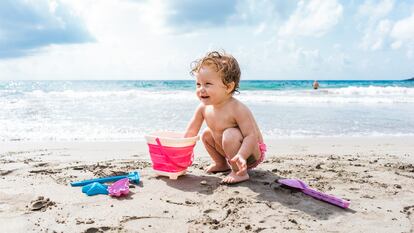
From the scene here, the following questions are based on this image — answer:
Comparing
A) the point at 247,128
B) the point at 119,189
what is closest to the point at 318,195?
the point at 247,128

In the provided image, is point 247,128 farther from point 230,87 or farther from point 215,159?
point 215,159

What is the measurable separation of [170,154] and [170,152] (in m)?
0.02

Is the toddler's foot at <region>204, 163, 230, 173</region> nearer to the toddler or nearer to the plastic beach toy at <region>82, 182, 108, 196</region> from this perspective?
the toddler

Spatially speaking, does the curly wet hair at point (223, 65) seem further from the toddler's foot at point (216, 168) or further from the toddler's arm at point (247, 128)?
the toddler's foot at point (216, 168)

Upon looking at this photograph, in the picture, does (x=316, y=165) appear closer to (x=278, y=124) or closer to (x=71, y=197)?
(x=71, y=197)

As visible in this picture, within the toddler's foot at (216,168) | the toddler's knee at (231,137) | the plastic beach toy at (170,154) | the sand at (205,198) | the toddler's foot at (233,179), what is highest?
the toddler's knee at (231,137)

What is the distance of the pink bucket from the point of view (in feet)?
11.0

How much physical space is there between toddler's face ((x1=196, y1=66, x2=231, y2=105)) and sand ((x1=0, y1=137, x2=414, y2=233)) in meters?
0.75

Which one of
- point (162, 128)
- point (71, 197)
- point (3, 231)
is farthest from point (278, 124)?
point (3, 231)

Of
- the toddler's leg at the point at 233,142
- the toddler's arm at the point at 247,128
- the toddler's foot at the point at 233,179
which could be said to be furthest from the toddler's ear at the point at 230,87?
the toddler's foot at the point at 233,179

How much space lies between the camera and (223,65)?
10.8ft

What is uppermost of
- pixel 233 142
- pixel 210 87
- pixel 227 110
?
pixel 210 87

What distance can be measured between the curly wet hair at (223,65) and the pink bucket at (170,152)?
621 mm

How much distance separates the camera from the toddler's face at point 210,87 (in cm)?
331
